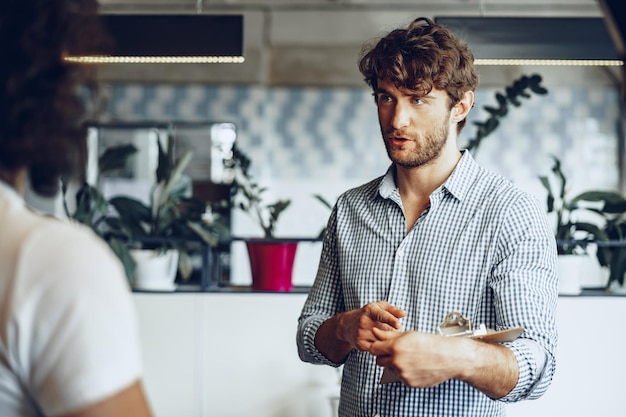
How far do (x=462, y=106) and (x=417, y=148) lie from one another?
21cm

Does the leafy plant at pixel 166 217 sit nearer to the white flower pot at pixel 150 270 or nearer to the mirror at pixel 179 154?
the white flower pot at pixel 150 270

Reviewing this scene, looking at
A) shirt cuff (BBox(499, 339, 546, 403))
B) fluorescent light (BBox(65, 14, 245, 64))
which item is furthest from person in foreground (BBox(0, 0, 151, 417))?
fluorescent light (BBox(65, 14, 245, 64))

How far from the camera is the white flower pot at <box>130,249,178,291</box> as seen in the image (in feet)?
11.1

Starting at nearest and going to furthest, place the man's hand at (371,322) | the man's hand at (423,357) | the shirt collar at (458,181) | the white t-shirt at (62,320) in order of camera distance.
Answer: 1. the white t-shirt at (62,320)
2. the man's hand at (423,357)
3. the man's hand at (371,322)
4. the shirt collar at (458,181)

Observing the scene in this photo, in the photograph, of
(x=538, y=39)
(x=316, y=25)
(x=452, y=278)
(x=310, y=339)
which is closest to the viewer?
(x=452, y=278)

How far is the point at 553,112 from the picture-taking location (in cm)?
570

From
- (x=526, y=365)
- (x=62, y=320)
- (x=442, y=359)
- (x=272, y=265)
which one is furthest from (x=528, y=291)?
(x=272, y=265)

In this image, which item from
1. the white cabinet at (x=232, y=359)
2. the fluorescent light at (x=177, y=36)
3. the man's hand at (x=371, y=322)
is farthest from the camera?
the fluorescent light at (x=177, y=36)

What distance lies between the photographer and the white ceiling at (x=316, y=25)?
5.59 meters

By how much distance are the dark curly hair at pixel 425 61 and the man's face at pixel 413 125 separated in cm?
2

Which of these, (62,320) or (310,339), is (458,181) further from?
(62,320)

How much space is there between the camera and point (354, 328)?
157 centimetres

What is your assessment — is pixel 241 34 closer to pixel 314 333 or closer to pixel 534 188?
pixel 314 333

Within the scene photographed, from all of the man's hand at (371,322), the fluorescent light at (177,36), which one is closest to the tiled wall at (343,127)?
the fluorescent light at (177,36)
